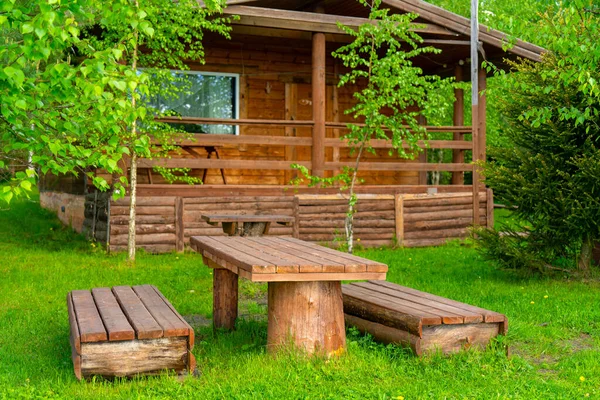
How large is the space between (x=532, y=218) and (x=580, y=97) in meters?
1.78

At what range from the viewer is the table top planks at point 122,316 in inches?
205

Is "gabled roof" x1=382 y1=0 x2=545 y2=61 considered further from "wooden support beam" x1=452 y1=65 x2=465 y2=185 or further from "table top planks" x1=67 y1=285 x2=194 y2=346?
"table top planks" x1=67 y1=285 x2=194 y2=346

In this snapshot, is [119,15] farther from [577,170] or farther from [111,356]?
[577,170]

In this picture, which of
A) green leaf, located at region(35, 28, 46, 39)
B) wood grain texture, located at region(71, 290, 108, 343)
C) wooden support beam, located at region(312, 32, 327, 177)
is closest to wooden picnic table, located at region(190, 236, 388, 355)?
wood grain texture, located at region(71, 290, 108, 343)

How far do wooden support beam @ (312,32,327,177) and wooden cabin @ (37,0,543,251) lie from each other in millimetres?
20

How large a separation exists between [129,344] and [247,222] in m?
5.14

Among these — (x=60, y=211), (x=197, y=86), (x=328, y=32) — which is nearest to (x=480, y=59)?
(x=328, y=32)

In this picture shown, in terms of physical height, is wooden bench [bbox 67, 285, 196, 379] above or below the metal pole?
below

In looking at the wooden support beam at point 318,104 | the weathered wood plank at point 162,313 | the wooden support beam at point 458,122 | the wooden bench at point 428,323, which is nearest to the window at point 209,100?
the wooden support beam at point 318,104

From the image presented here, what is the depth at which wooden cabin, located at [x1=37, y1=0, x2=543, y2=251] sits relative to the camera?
44.5 feet

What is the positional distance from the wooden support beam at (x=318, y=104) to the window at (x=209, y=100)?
2887 mm

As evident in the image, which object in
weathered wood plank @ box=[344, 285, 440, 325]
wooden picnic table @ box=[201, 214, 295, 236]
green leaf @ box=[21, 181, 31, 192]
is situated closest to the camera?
green leaf @ box=[21, 181, 31, 192]

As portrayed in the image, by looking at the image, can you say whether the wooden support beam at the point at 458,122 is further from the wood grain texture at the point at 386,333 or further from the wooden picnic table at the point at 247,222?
the wood grain texture at the point at 386,333

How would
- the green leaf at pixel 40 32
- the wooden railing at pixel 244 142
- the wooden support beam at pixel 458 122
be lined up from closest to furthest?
the green leaf at pixel 40 32
the wooden railing at pixel 244 142
the wooden support beam at pixel 458 122
